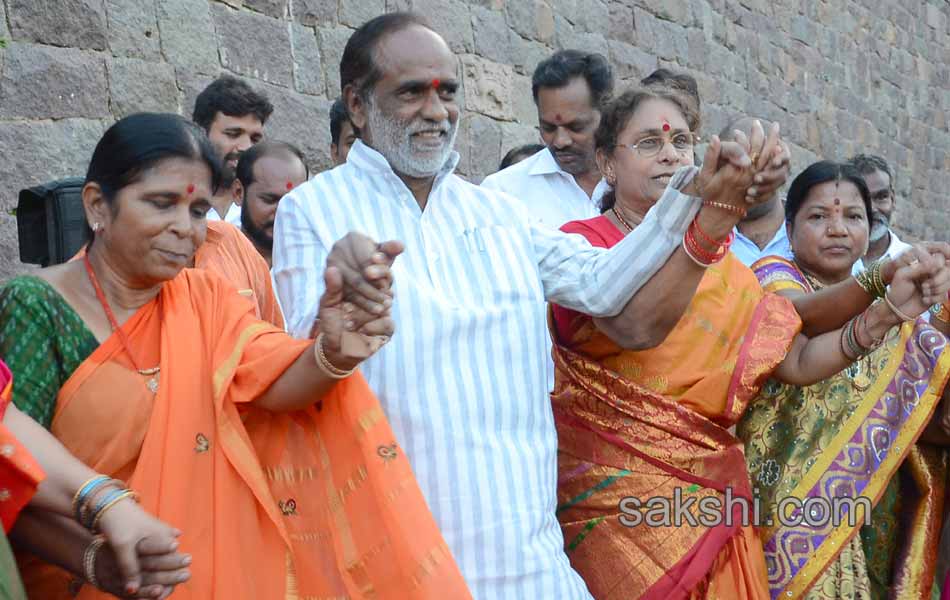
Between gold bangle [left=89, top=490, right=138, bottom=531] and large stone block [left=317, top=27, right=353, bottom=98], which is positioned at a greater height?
large stone block [left=317, top=27, right=353, bottom=98]

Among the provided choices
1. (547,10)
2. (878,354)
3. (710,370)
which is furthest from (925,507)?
(547,10)

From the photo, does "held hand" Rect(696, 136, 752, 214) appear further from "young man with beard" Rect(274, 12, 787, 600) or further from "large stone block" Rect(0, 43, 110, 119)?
"large stone block" Rect(0, 43, 110, 119)

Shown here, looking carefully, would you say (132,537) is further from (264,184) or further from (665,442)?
(264,184)

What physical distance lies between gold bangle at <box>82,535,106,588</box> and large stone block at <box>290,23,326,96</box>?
3903 mm

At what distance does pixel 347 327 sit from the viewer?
243cm

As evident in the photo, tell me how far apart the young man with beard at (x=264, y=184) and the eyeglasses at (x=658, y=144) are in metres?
1.36

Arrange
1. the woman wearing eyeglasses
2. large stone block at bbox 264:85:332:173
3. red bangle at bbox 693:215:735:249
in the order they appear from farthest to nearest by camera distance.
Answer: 1. large stone block at bbox 264:85:332:173
2. the woman wearing eyeglasses
3. red bangle at bbox 693:215:735:249

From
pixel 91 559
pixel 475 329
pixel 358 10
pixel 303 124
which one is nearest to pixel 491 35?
pixel 358 10

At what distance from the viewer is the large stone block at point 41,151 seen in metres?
4.54

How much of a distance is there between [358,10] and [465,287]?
12.9 feet

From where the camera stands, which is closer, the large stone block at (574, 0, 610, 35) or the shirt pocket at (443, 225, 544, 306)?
the shirt pocket at (443, 225, 544, 306)

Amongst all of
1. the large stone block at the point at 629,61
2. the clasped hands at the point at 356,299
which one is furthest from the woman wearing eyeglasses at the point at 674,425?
the large stone block at the point at 629,61

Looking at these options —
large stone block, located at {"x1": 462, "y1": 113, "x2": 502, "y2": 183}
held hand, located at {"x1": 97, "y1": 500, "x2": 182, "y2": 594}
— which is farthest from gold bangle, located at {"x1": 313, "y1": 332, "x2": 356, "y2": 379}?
large stone block, located at {"x1": 462, "y1": 113, "x2": 502, "y2": 183}

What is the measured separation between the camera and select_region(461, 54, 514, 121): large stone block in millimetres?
7348
